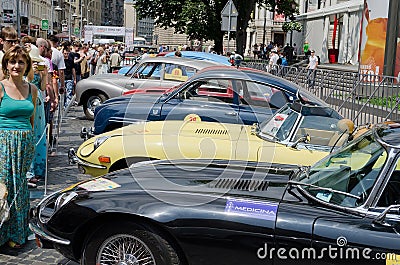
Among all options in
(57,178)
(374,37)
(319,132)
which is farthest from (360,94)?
(57,178)

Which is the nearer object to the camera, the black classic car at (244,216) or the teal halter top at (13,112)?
the black classic car at (244,216)

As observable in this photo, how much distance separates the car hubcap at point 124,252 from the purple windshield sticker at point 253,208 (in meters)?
0.69

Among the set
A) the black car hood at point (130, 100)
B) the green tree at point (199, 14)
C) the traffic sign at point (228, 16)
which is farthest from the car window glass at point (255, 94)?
the green tree at point (199, 14)

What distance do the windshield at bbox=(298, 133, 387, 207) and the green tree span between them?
30274 millimetres

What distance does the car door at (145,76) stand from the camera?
1245 centimetres

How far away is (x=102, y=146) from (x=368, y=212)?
11.6ft

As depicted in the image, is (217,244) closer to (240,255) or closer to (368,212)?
(240,255)

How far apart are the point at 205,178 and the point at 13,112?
213 centimetres

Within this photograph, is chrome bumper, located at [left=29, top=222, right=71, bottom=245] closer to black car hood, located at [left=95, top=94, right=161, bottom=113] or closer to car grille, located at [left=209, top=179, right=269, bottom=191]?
car grille, located at [left=209, top=179, right=269, bottom=191]

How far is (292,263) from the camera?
3.49m

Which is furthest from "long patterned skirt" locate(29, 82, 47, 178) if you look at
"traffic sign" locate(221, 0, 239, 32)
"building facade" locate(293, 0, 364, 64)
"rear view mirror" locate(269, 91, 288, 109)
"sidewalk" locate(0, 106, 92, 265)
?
"building facade" locate(293, 0, 364, 64)

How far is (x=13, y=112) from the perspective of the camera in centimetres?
518

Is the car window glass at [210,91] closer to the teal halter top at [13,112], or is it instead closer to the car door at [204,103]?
the car door at [204,103]

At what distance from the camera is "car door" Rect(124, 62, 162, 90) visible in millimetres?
12453
